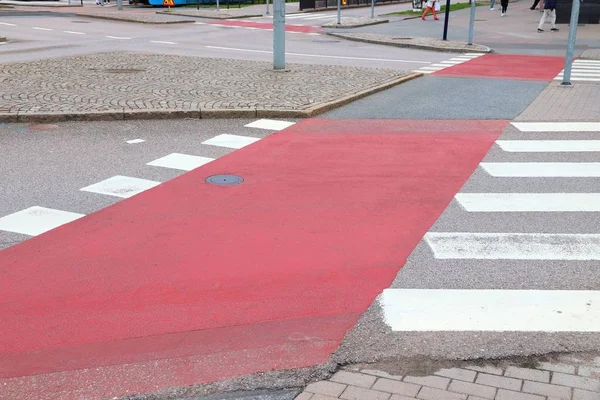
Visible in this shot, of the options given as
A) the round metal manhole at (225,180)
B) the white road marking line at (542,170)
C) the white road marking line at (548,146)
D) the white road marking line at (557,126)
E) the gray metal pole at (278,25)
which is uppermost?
the gray metal pole at (278,25)

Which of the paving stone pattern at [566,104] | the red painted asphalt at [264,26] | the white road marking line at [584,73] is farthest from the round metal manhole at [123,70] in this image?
the red painted asphalt at [264,26]

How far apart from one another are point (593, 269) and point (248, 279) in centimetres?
293

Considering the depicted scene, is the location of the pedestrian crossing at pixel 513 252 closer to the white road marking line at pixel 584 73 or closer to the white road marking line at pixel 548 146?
the white road marking line at pixel 548 146

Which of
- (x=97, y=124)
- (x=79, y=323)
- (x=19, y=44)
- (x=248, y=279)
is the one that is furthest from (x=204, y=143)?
(x=19, y=44)

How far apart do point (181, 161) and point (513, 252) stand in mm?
4666

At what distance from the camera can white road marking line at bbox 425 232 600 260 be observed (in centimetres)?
648

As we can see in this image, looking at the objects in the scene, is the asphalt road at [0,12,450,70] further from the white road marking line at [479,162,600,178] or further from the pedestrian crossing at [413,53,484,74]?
the white road marking line at [479,162,600,178]

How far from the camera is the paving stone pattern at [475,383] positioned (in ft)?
14.2

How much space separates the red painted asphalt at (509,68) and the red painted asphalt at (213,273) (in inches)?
371

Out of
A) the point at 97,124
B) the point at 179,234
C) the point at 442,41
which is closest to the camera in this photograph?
the point at 179,234

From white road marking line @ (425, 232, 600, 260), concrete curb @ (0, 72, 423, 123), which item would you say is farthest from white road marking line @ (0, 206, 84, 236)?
concrete curb @ (0, 72, 423, 123)

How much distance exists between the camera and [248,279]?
5.95 m

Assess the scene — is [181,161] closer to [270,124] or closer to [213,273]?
[270,124]

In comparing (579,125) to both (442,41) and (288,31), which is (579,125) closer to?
(442,41)
